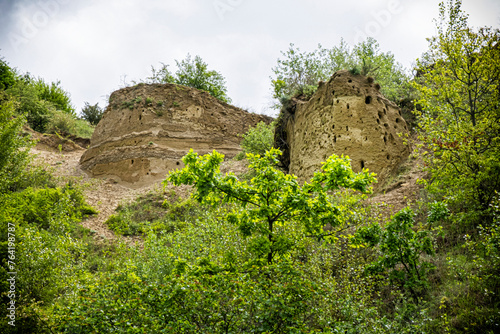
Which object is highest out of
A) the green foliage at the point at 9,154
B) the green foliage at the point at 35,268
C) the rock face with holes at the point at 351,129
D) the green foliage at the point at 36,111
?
the green foliage at the point at 36,111

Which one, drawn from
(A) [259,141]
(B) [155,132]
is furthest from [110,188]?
(A) [259,141]

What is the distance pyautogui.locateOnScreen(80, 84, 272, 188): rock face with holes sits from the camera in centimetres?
1825

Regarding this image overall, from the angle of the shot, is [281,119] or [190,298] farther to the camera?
[281,119]

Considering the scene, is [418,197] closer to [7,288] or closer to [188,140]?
[7,288]

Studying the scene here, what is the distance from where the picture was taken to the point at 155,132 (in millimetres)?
19438

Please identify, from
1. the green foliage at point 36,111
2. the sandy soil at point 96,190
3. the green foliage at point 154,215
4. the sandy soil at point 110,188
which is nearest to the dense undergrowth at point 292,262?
the sandy soil at point 110,188

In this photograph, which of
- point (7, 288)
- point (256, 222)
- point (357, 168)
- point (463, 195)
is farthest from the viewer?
point (357, 168)


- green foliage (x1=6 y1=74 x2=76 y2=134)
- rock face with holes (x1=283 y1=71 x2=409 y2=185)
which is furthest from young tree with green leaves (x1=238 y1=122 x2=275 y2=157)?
green foliage (x1=6 y1=74 x2=76 y2=134)

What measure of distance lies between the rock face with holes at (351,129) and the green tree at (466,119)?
2.65 metres

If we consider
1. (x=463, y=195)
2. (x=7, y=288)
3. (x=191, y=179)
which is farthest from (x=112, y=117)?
(x=463, y=195)

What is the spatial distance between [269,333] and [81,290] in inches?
115

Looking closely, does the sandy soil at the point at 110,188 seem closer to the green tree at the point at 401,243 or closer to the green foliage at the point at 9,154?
the green tree at the point at 401,243

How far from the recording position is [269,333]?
3.85 m

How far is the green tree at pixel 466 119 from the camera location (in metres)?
7.28
